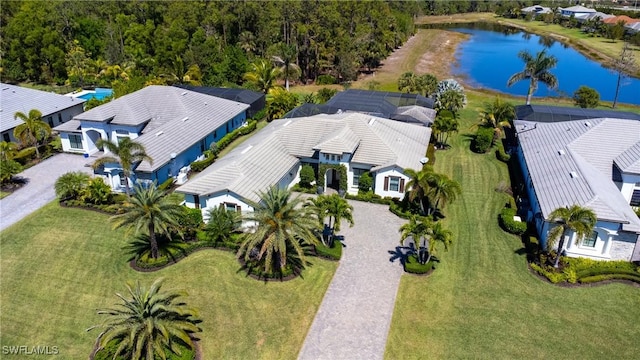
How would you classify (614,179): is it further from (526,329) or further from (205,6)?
(205,6)

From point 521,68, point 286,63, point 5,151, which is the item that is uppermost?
point 286,63

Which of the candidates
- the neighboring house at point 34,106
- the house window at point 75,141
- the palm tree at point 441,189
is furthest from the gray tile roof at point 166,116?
the palm tree at point 441,189

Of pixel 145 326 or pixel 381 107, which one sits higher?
pixel 381 107

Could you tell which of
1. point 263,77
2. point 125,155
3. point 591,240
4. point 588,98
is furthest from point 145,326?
point 588,98

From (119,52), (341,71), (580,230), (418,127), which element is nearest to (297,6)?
(341,71)

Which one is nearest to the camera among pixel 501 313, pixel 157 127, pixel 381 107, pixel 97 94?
pixel 501 313

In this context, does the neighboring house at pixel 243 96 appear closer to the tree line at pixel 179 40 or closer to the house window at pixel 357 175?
the tree line at pixel 179 40

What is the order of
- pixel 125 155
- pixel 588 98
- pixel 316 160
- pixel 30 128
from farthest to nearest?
pixel 588 98 → pixel 30 128 → pixel 316 160 → pixel 125 155

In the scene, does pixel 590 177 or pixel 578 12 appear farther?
pixel 578 12

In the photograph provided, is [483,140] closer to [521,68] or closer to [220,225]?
[220,225]
